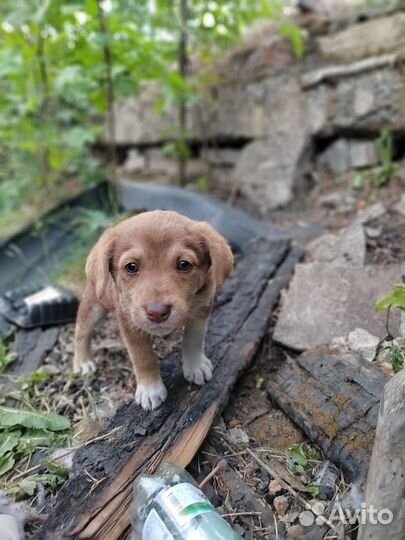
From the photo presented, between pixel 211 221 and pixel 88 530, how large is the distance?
3.36 metres

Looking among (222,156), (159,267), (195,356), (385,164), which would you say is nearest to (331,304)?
(195,356)

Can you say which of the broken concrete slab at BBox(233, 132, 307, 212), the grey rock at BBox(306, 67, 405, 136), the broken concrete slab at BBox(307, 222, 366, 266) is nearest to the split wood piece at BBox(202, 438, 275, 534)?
the broken concrete slab at BBox(307, 222, 366, 266)

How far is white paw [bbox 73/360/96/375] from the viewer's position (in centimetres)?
289

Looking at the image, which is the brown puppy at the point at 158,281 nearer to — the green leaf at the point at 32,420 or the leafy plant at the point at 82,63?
the green leaf at the point at 32,420

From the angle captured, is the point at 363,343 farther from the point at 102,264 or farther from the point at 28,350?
the point at 28,350

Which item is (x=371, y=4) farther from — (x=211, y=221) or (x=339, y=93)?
(x=211, y=221)

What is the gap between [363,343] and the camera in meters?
2.69

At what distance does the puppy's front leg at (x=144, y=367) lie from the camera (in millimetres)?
2377

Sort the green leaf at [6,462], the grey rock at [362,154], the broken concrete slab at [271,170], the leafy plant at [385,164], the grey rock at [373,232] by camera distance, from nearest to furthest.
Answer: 1. the green leaf at [6,462]
2. the grey rock at [373,232]
3. the leafy plant at [385,164]
4. the grey rock at [362,154]
5. the broken concrete slab at [271,170]

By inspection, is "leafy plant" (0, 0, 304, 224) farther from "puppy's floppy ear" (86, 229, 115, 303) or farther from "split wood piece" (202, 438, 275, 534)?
"split wood piece" (202, 438, 275, 534)

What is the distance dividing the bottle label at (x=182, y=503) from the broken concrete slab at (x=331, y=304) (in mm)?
1364

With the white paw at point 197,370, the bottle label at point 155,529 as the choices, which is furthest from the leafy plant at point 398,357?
the bottle label at point 155,529

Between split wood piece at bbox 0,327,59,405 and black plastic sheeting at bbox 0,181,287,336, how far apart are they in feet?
3.12

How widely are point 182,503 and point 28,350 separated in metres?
1.96
